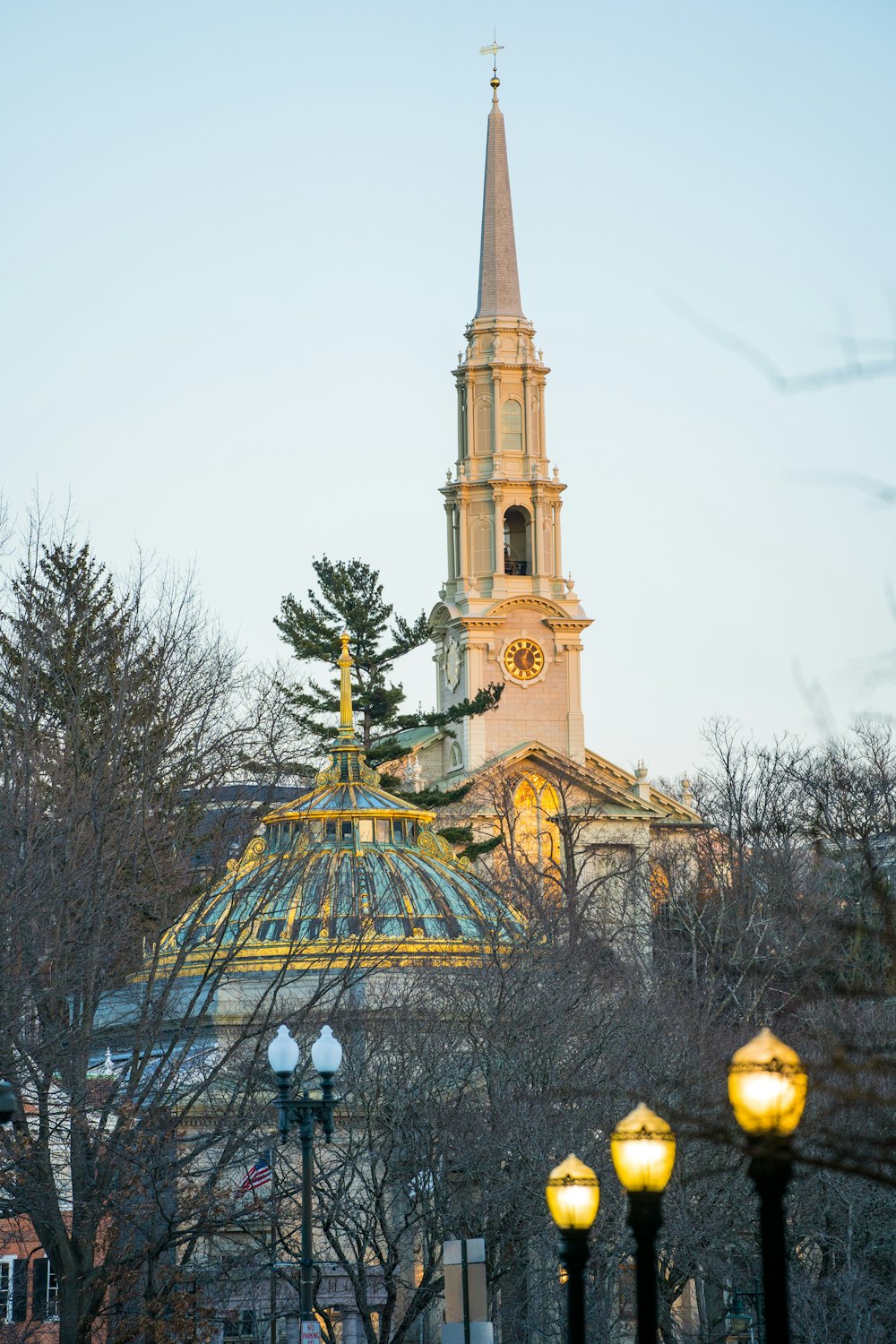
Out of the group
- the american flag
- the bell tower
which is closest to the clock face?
the bell tower

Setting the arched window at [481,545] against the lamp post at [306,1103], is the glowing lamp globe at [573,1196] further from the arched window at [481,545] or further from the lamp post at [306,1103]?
the arched window at [481,545]

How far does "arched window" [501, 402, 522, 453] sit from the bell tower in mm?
35

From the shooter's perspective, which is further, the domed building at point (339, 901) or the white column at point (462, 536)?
the white column at point (462, 536)

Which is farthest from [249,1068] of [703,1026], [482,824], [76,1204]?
[482,824]

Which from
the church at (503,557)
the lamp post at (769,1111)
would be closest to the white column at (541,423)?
the church at (503,557)

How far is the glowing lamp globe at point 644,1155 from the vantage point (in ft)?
39.9

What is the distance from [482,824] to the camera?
79.5 m

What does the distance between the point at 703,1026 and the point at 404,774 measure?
43.2 metres

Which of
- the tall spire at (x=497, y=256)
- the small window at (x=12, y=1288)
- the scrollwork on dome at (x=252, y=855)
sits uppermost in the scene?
the tall spire at (x=497, y=256)

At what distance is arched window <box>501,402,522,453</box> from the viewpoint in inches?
3708

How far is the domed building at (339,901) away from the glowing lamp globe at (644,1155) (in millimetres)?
19012

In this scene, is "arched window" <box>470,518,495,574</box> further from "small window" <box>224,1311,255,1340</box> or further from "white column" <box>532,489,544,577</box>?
"small window" <box>224,1311,255,1340</box>

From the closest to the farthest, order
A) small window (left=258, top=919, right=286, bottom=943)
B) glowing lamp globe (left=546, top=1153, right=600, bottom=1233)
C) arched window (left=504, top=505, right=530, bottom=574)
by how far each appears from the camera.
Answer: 1. glowing lamp globe (left=546, top=1153, right=600, bottom=1233)
2. small window (left=258, top=919, right=286, bottom=943)
3. arched window (left=504, top=505, right=530, bottom=574)

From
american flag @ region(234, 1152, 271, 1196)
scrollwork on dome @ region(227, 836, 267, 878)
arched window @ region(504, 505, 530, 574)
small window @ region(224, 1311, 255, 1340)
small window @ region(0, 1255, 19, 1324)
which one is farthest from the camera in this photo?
arched window @ region(504, 505, 530, 574)
